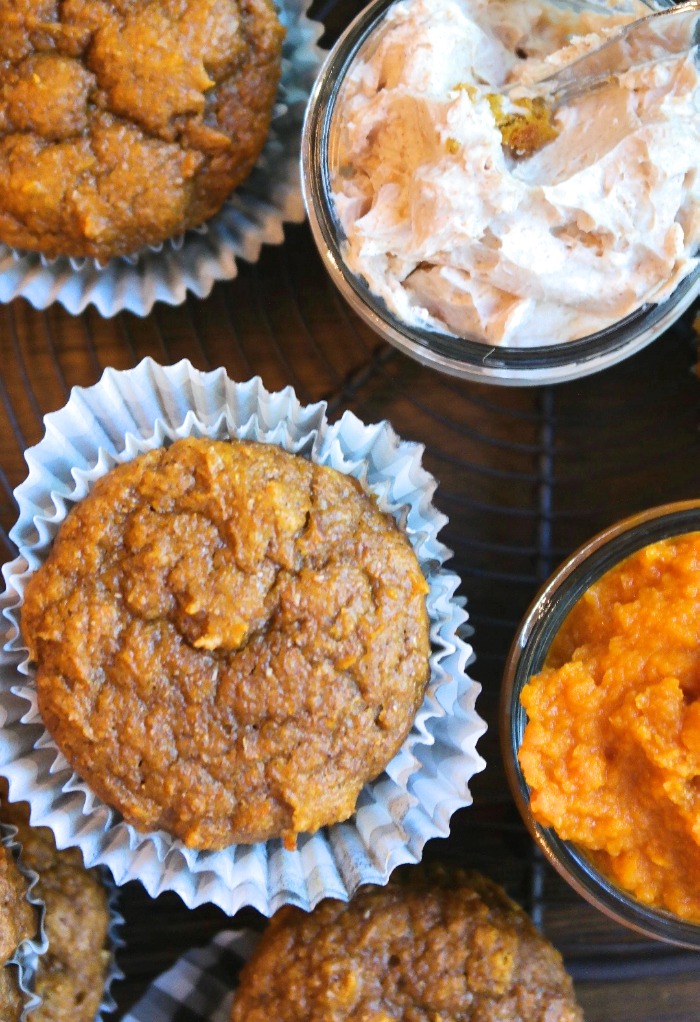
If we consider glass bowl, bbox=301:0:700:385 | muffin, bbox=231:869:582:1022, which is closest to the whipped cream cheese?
glass bowl, bbox=301:0:700:385

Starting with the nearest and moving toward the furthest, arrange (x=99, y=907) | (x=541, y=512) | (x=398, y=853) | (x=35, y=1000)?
(x=398, y=853)
(x=35, y=1000)
(x=99, y=907)
(x=541, y=512)

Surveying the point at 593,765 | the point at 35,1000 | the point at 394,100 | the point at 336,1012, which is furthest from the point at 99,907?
the point at 394,100

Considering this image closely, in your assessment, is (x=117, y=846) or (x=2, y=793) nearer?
(x=117, y=846)

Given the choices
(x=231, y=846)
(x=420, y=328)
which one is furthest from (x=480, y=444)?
(x=231, y=846)

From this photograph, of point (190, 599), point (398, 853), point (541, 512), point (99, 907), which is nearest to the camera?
point (190, 599)

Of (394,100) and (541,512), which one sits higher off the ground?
(394,100)

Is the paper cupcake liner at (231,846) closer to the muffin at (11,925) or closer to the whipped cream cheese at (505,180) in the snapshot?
the muffin at (11,925)

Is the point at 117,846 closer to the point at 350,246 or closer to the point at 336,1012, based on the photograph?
the point at 336,1012
